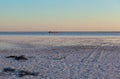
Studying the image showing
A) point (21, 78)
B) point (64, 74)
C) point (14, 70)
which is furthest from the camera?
point (14, 70)

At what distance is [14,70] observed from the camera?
13977 millimetres

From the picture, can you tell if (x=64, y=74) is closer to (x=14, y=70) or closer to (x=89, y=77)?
(x=89, y=77)

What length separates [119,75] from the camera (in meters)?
12.6

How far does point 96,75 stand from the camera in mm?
12594

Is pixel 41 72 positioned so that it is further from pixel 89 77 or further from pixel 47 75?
pixel 89 77

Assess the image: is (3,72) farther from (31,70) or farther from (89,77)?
(89,77)

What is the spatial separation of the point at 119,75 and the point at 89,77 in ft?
5.30

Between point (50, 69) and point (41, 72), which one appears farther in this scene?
point (50, 69)

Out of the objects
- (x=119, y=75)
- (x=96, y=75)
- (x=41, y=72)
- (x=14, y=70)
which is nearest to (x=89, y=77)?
(x=96, y=75)

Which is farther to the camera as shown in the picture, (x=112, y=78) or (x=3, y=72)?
(x=3, y=72)

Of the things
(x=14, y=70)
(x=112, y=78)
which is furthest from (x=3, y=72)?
(x=112, y=78)

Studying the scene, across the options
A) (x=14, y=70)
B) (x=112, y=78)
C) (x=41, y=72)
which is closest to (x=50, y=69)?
(x=41, y=72)

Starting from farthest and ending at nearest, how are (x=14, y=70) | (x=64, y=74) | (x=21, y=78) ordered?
(x=14, y=70), (x=64, y=74), (x=21, y=78)

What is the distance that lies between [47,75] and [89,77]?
207cm
